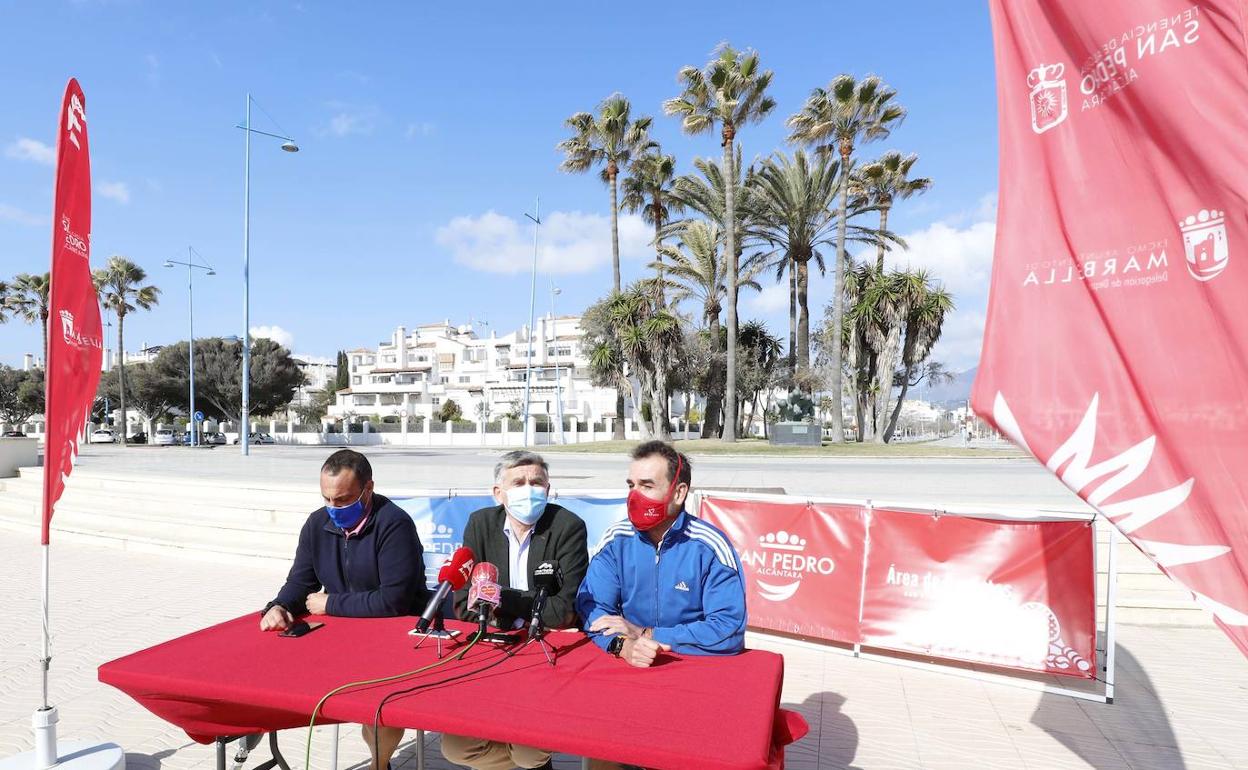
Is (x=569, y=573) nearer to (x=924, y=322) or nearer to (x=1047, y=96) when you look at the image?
(x=1047, y=96)

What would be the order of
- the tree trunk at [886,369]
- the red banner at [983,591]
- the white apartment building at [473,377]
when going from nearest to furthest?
the red banner at [983,591] → the tree trunk at [886,369] → the white apartment building at [473,377]

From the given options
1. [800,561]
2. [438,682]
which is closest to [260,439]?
[800,561]

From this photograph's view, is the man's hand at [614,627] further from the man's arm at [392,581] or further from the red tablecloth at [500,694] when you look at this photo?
the man's arm at [392,581]

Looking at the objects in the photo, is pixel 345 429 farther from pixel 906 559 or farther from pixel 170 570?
pixel 906 559

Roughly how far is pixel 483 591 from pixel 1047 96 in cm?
251

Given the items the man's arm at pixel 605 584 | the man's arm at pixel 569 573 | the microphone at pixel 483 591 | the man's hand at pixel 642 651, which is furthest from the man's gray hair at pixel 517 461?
the man's hand at pixel 642 651

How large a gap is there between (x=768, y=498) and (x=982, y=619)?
1.93 meters

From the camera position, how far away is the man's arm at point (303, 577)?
11.6 feet

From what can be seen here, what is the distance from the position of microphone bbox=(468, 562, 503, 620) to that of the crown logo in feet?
13.1

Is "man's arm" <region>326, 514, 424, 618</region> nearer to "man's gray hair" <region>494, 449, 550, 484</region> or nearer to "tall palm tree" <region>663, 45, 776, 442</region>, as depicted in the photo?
"man's gray hair" <region>494, 449, 550, 484</region>

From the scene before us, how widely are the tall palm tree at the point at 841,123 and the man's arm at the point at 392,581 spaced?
92.7 ft

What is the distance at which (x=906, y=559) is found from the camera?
5.75 metres

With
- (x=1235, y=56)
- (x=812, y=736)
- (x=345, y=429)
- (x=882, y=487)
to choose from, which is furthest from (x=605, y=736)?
(x=345, y=429)

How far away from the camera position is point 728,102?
30.1 metres
